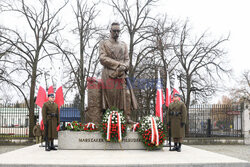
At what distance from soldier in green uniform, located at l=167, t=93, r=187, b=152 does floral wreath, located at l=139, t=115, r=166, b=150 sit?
464 mm

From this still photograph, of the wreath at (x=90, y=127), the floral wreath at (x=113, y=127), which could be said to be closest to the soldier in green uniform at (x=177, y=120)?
the floral wreath at (x=113, y=127)

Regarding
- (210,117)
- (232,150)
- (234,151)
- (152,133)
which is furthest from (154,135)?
Answer: (210,117)

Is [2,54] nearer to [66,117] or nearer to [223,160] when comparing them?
[66,117]

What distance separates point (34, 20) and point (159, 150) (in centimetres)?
1494

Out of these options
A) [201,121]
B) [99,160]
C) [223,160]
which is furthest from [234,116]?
[99,160]

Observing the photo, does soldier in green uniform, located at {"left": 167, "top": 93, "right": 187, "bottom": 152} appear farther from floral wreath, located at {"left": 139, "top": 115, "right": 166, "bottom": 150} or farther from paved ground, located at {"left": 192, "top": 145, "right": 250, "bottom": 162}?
paved ground, located at {"left": 192, "top": 145, "right": 250, "bottom": 162}

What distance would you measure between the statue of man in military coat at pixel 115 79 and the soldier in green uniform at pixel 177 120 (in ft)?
4.43

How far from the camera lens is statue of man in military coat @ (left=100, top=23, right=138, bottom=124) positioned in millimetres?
8727

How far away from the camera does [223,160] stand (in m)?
6.23

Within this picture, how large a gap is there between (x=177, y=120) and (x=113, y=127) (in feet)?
6.57

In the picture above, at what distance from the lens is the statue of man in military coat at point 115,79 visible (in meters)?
8.73

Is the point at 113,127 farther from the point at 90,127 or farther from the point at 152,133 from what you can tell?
the point at 152,133

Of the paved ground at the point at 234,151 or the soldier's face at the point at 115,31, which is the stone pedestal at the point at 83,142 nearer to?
the soldier's face at the point at 115,31

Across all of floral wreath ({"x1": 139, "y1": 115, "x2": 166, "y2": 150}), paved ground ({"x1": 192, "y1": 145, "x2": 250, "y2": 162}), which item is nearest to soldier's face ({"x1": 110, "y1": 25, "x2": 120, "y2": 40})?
floral wreath ({"x1": 139, "y1": 115, "x2": 166, "y2": 150})
